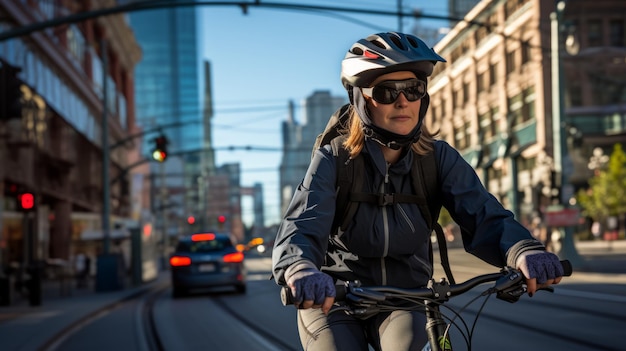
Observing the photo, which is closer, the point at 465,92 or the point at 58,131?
the point at 58,131

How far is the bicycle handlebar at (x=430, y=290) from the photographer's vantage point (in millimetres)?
2900

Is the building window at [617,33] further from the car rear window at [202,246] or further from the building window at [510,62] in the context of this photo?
the car rear window at [202,246]

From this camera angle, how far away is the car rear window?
19286 millimetres

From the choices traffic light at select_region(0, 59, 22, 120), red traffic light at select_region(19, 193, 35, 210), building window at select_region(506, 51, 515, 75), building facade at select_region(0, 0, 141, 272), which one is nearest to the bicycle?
traffic light at select_region(0, 59, 22, 120)

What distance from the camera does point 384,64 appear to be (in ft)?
10.8

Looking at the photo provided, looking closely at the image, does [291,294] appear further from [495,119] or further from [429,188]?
[495,119]

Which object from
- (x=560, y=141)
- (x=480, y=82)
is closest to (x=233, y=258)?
(x=560, y=141)

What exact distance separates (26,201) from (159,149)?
20.6ft

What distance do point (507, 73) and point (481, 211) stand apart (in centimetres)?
5081

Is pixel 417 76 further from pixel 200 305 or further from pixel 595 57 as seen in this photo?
pixel 595 57

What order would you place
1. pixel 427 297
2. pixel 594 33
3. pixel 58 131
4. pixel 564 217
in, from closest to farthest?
1. pixel 427 297
2. pixel 564 217
3. pixel 58 131
4. pixel 594 33

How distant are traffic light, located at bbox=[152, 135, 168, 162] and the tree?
1141 inches

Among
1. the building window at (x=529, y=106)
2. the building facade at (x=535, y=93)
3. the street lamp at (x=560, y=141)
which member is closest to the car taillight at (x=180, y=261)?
the street lamp at (x=560, y=141)

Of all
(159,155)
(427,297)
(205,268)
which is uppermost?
(159,155)
